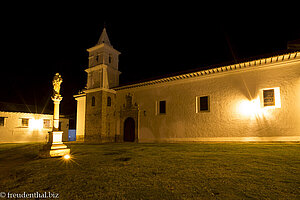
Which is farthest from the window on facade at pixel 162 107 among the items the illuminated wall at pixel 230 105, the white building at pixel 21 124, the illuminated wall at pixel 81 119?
the white building at pixel 21 124

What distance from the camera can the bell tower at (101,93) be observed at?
60.1ft

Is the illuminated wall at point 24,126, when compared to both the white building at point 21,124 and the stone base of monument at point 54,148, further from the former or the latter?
the stone base of monument at point 54,148

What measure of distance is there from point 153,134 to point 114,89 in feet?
21.8

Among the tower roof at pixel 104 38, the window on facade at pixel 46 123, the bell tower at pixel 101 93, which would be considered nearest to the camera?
the bell tower at pixel 101 93

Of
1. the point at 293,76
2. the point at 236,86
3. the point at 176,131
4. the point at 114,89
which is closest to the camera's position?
the point at 293,76

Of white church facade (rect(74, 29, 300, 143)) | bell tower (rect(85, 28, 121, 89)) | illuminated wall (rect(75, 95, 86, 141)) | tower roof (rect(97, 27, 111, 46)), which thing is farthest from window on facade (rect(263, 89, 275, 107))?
illuminated wall (rect(75, 95, 86, 141))

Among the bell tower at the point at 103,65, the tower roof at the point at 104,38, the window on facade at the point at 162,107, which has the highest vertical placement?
the tower roof at the point at 104,38

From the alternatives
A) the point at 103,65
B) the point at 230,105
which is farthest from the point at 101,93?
the point at 230,105

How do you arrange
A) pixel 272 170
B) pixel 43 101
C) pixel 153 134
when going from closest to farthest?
1. pixel 272 170
2. pixel 153 134
3. pixel 43 101

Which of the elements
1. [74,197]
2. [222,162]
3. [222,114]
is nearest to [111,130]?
[222,114]

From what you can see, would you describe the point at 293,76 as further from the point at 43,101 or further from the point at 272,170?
the point at 43,101

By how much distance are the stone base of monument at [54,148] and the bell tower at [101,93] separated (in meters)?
9.30

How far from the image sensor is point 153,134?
1570 cm

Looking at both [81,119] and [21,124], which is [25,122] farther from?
[81,119]
